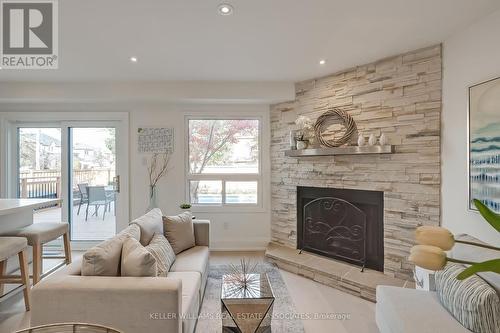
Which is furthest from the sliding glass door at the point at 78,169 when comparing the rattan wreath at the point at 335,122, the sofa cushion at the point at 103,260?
the rattan wreath at the point at 335,122

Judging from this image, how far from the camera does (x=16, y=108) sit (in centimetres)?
436

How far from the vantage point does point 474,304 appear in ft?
4.95

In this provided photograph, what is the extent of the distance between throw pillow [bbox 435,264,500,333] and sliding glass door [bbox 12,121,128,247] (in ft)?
14.2

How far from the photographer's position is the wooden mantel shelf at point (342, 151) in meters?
2.96

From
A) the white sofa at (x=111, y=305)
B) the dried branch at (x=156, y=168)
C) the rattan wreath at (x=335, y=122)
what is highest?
the rattan wreath at (x=335, y=122)

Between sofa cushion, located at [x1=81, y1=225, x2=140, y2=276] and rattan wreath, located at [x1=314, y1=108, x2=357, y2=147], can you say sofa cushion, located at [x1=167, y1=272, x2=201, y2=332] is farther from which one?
rattan wreath, located at [x1=314, y1=108, x2=357, y2=147]

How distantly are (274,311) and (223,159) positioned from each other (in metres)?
2.52

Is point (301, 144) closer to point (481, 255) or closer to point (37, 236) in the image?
point (481, 255)

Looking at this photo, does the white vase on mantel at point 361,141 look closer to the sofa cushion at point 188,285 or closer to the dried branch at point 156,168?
A: the sofa cushion at point 188,285

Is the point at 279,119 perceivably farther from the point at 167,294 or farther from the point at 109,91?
the point at 167,294

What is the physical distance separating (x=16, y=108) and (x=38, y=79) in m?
0.91

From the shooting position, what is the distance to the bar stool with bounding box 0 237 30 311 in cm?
231

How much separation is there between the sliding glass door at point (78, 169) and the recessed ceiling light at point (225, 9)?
2.98 meters

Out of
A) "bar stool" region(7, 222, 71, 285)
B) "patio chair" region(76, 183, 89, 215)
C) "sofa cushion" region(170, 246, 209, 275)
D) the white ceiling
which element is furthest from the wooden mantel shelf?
"patio chair" region(76, 183, 89, 215)
